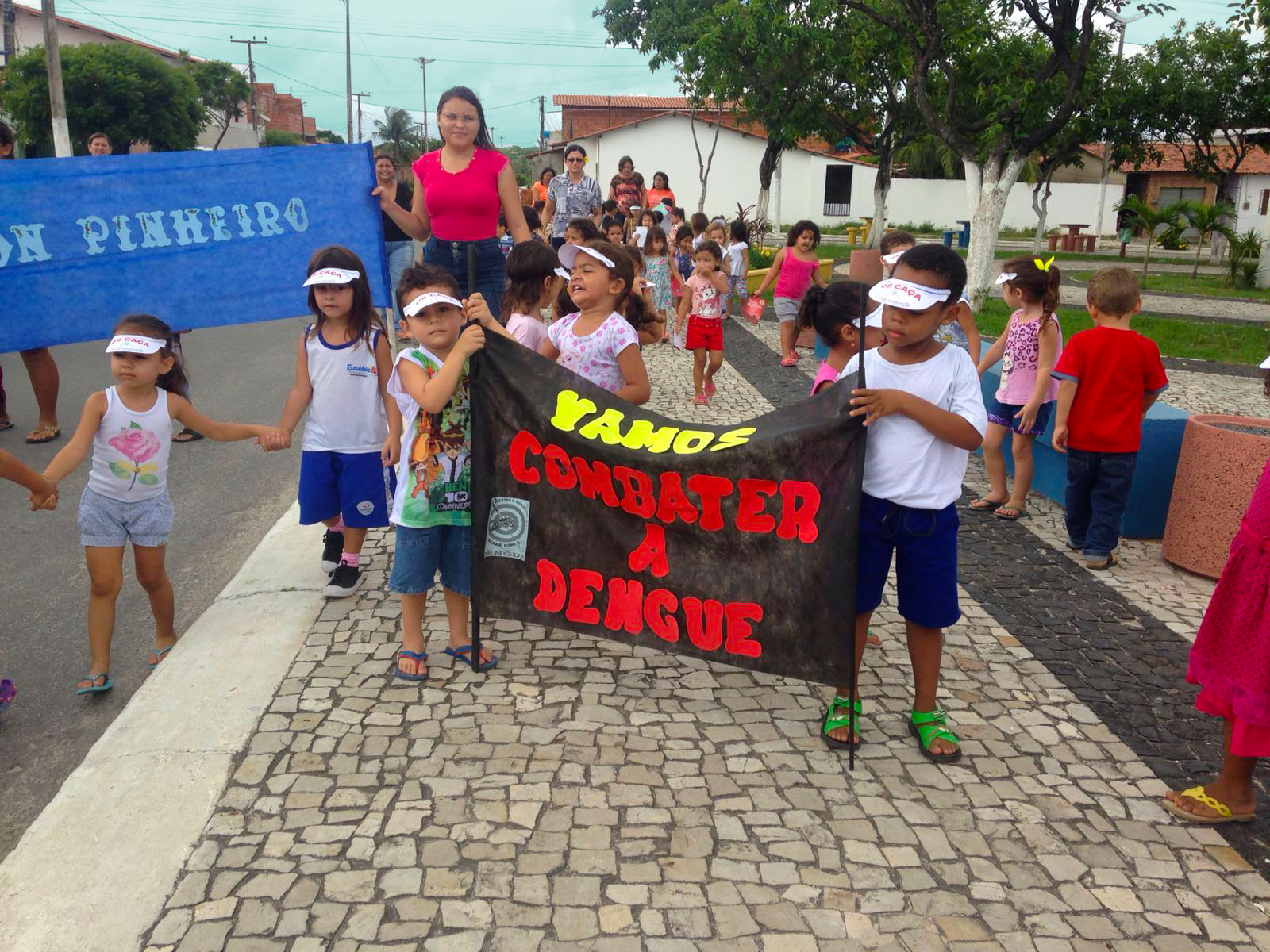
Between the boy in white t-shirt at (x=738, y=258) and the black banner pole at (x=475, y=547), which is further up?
the boy in white t-shirt at (x=738, y=258)

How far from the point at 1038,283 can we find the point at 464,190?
3.25 m

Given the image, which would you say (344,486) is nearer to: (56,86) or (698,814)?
(698,814)

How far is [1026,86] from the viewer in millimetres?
14688

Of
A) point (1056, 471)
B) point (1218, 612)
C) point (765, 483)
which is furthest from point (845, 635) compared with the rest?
point (1056, 471)

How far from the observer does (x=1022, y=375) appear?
241 inches

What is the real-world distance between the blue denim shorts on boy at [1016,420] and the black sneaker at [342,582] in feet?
12.7

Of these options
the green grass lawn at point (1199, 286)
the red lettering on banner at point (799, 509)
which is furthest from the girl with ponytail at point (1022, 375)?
the green grass lawn at point (1199, 286)

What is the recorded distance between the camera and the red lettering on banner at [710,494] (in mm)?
3471

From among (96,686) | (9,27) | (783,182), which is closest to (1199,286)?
(96,686)

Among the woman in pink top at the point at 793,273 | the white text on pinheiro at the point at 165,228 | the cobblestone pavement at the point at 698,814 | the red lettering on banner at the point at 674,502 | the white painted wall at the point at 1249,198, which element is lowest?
the cobblestone pavement at the point at 698,814

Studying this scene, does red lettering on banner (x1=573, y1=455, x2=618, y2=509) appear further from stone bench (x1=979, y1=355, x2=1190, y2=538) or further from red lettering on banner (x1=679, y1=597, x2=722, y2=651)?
stone bench (x1=979, y1=355, x2=1190, y2=538)

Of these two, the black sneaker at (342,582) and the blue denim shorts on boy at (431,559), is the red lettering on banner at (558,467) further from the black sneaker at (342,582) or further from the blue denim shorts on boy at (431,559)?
the black sneaker at (342,582)

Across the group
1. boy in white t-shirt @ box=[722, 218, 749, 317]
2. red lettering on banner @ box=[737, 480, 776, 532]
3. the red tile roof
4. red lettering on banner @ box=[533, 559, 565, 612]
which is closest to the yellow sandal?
red lettering on banner @ box=[737, 480, 776, 532]

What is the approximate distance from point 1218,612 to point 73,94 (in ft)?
130
